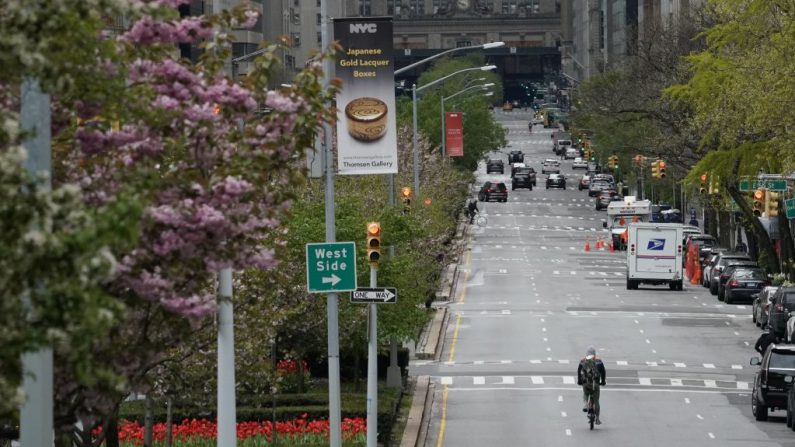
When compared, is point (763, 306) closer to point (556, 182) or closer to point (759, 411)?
point (759, 411)

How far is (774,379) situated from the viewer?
1508 inches

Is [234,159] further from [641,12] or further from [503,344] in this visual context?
[641,12]

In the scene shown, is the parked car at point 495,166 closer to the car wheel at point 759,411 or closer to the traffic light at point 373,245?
the car wheel at point 759,411

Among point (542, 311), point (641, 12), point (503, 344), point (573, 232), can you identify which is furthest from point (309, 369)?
point (641, 12)

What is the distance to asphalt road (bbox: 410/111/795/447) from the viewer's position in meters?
39.0

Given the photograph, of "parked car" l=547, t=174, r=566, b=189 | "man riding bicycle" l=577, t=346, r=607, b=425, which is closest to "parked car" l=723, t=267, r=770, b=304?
"man riding bicycle" l=577, t=346, r=607, b=425

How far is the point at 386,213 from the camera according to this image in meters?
45.6

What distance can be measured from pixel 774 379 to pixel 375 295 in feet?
35.5

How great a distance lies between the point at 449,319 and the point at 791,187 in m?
12.7

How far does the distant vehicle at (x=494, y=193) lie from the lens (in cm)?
13950

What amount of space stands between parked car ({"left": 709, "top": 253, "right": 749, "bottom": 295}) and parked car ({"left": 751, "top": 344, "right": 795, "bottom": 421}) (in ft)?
114

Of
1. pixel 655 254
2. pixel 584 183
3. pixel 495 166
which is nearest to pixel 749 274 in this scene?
pixel 655 254

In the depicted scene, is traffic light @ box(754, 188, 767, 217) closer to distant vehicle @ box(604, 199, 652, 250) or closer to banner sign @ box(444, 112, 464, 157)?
banner sign @ box(444, 112, 464, 157)

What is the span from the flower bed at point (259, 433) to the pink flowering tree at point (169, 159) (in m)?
19.0
